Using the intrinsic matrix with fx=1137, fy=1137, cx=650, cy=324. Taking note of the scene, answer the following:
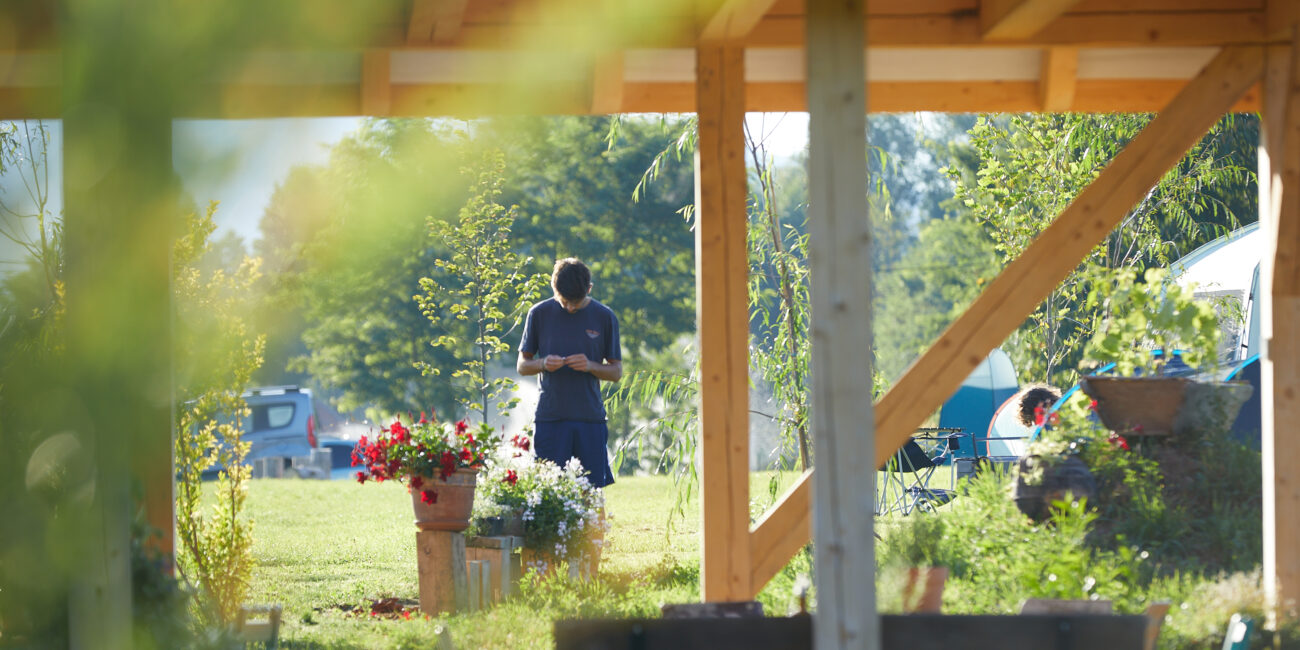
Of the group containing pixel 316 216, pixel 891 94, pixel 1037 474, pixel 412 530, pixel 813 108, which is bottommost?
pixel 412 530

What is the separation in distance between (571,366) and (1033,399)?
2907 mm

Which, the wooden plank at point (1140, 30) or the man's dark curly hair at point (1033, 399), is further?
the man's dark curly hair at point (1033, 399)

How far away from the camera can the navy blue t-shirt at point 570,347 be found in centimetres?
538

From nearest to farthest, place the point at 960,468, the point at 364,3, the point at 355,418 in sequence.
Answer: the point at 364,3
the point at 960,468
the point at 355,418

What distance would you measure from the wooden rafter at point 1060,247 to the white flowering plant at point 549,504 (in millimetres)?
1492

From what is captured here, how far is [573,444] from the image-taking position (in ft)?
18.1

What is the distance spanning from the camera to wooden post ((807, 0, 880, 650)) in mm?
2318

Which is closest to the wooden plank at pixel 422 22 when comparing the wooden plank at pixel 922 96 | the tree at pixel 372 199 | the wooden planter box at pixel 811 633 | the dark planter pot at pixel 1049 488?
the wooden plank at pixel 922 96

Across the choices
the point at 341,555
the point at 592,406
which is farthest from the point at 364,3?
the point at 341,555

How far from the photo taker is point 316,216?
87 centimetres

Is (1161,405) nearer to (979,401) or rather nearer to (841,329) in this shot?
(841,329)

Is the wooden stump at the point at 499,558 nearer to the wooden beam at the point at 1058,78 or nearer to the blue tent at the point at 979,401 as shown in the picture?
the wooden beam at the point at 1058,78

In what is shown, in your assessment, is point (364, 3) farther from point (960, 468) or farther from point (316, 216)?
point (960, 468)

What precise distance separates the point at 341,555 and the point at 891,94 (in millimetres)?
4630
